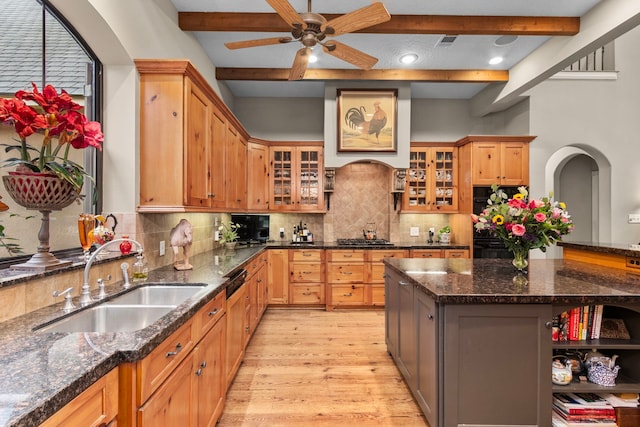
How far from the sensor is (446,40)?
3598mm

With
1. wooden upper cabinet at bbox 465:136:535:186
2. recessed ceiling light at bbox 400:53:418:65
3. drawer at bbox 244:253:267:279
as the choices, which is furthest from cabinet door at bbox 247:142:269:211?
wooden upper cabinet at bbox 465:136:535:186

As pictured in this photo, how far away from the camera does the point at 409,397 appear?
98.2 inches

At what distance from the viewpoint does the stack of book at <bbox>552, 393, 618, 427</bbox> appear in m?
1.90

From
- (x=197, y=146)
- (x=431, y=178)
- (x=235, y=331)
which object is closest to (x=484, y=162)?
(x=431, y=178)

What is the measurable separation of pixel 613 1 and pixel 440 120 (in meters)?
2.60

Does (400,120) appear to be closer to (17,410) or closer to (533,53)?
(533,53)

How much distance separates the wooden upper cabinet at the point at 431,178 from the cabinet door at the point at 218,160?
112 inches

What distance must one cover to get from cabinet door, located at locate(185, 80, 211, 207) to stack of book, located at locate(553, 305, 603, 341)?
263cm

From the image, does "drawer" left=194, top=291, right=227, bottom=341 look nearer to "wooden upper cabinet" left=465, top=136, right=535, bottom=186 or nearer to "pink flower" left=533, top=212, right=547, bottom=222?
"pink flower" left=533, top=212, right=547, bottom=222

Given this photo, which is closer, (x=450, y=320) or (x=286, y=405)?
(x=450, y=320)

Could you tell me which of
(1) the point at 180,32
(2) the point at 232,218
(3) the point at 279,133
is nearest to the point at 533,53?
(3) the point at 279,133

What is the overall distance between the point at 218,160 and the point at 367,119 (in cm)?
237

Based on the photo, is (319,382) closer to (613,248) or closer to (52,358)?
(52,358)

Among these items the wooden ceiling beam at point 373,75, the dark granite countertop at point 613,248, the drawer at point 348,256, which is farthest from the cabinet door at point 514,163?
the drawer at point 348,256
